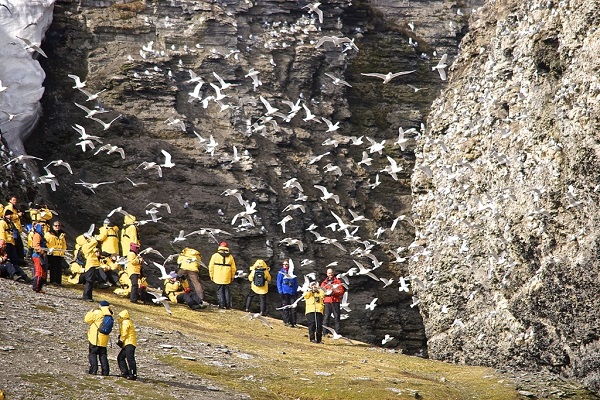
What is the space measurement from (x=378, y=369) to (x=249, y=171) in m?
26.7

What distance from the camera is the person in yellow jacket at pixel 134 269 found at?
3812 cm

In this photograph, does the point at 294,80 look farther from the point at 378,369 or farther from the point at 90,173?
the point at 378,369

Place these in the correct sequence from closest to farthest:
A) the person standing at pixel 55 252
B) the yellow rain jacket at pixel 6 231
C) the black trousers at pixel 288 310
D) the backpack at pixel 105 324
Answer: the backpack at pixel 105 324 → the person standing at pixel 55 252 → the yellow rain jacket at pixel 6 231 → the black trousers at pixel 288 310

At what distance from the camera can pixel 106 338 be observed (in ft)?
88.1

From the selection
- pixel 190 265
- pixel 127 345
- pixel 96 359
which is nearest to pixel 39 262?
pixel 190 265

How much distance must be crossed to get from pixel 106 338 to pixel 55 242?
10642 mm

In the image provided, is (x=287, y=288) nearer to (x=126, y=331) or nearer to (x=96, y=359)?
(x=96, y=359)

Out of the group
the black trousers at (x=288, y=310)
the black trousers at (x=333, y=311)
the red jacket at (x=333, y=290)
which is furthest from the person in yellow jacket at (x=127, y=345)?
the black trousers at (x=288, y=310)

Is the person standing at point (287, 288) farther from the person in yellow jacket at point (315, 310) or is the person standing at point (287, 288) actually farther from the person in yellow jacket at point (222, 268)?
the person in yellow jacket at point (315, 310)

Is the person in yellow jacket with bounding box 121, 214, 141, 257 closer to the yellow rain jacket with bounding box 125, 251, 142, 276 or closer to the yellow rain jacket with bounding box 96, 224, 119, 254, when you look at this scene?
the yellow rain jacket with bounding box 96, 224, 119, 254

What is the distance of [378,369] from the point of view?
35.7 m

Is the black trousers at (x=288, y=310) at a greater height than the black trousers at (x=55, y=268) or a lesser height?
lesser

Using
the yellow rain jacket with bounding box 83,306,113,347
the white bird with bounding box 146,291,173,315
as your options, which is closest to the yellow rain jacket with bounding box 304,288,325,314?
the white bird with bounding box 146,291,173,315

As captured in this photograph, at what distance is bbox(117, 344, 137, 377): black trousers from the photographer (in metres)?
27.1
